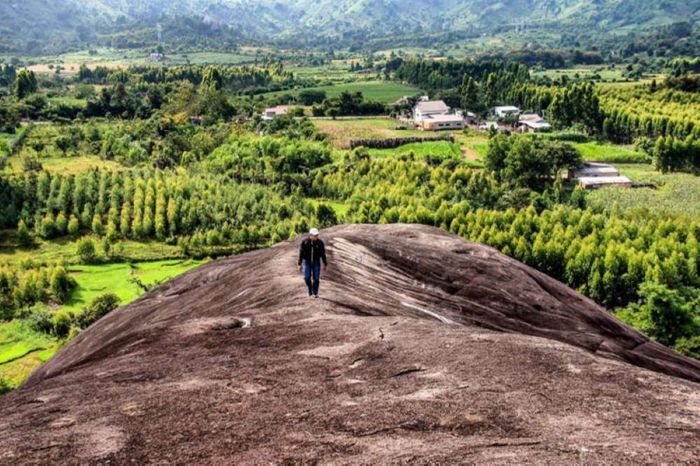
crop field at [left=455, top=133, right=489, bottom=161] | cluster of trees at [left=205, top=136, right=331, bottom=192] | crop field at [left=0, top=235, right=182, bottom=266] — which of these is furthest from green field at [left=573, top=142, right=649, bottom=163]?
crop field at [left=0, top=235, right=182, bottom=266]

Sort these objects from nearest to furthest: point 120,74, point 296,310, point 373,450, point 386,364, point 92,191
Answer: point 373,450
point 386,364
point 296,310
point 92,191
point 120,74

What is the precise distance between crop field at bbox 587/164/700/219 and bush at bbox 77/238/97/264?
147ft

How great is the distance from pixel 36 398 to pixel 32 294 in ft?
113

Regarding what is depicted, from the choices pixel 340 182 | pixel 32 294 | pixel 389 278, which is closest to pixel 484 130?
pixel 340 182

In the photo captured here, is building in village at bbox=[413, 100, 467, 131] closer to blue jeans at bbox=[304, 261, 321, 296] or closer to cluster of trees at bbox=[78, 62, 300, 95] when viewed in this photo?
cluster of trees at bbox=[78, 62, 300, 95]

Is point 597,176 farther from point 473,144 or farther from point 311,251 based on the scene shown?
point 311,251

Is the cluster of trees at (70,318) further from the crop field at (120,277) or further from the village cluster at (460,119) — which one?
the village cluster at (460,119)

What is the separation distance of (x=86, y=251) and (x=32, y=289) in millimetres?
7218

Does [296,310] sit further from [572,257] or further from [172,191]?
[172,191]

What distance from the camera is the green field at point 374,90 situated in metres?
139

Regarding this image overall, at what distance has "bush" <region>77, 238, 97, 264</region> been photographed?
48812 mm

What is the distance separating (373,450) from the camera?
27.0 feet

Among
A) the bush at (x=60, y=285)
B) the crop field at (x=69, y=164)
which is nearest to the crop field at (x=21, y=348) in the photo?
the bush at (x=60, y=285)

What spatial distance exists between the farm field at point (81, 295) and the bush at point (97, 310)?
5.32 ft
